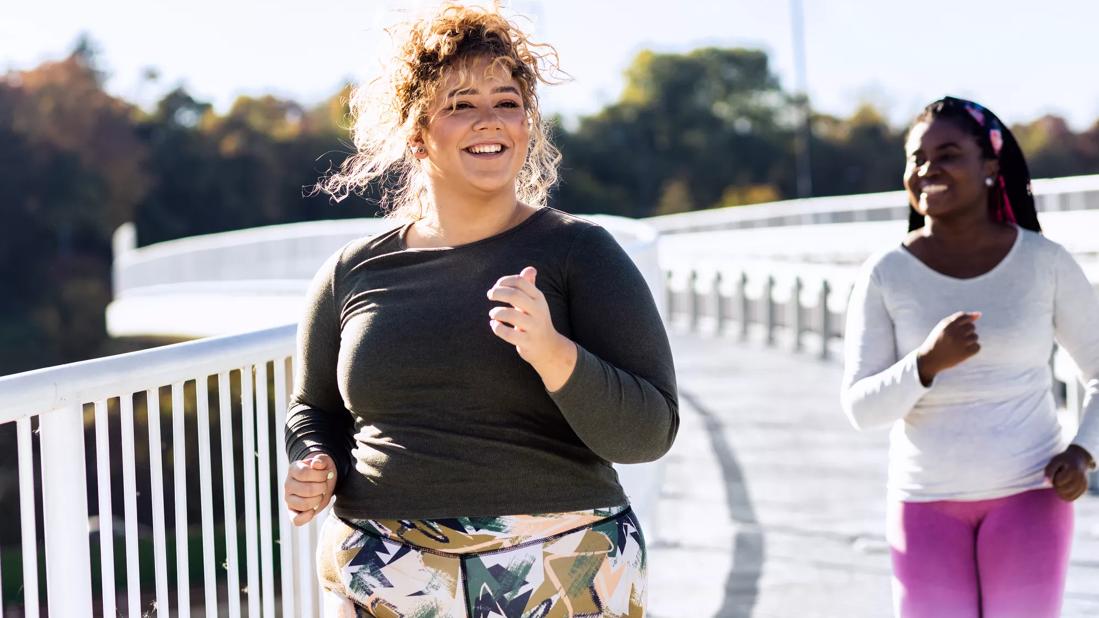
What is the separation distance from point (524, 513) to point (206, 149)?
2677 inches

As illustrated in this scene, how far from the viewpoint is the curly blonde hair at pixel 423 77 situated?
2400mm

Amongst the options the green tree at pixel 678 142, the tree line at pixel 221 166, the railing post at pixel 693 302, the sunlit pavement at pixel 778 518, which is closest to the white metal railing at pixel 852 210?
the railing post at pixel 693 302

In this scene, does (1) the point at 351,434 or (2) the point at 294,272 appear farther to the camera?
(2) the point at 294,272

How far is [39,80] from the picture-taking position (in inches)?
2692

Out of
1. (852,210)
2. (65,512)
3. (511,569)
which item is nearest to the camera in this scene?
(511,569)

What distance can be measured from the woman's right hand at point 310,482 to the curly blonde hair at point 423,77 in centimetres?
50

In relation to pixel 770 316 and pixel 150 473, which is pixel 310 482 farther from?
pixel 770 316

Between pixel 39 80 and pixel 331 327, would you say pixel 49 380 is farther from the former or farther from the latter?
pixel 39 80

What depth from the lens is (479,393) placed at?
2.28 meters

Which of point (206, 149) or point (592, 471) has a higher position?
point (206, 149)

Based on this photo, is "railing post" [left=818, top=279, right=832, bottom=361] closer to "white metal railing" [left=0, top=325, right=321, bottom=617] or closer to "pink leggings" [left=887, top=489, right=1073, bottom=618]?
"white metal railing" [left=0, top=325, right=321, bottom=617]

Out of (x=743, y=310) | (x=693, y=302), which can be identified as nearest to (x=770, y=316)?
(x=743, y=310)

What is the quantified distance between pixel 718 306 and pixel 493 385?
1546 cm

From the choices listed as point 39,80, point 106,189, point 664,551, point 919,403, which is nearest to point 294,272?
point 664,551
